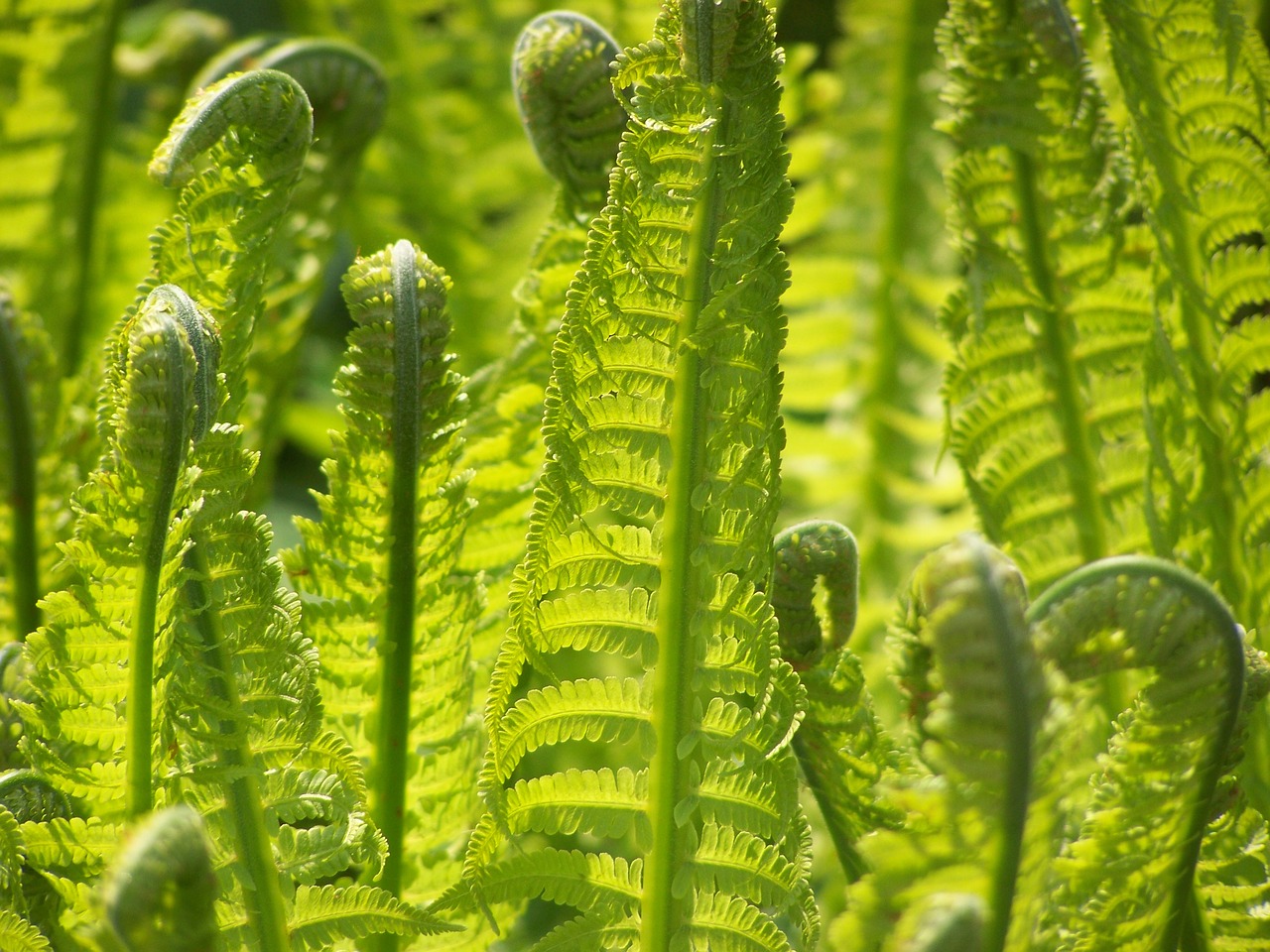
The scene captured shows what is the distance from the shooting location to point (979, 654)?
0.77ft

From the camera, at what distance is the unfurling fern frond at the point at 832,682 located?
34 centimetres

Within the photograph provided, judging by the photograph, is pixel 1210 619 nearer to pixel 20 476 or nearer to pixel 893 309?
pixel 20 476

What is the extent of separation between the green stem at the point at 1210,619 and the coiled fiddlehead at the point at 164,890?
0.18 m

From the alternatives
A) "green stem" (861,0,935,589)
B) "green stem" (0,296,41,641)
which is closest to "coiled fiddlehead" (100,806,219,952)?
"green stem" (0,296,41,641)

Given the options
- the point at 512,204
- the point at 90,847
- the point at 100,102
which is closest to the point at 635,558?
the point at 90,847

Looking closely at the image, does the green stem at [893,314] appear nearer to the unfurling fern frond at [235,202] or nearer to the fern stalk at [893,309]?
the fern stalk at [893,309]

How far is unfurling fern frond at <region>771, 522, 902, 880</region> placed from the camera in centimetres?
34

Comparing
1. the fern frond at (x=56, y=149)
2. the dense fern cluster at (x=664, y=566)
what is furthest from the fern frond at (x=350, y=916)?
the fern frond at (x=56, y=149)

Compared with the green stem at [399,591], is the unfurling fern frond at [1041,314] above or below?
above

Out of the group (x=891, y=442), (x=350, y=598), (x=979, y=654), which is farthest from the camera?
(x=891, y=442)

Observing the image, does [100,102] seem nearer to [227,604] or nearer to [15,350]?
[15,350]

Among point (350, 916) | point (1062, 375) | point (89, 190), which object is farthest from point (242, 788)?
point (89, 190)

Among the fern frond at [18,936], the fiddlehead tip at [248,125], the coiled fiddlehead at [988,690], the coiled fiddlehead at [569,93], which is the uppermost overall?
the coiled fiddlehead at [569,93]

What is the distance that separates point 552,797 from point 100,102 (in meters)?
0.56
